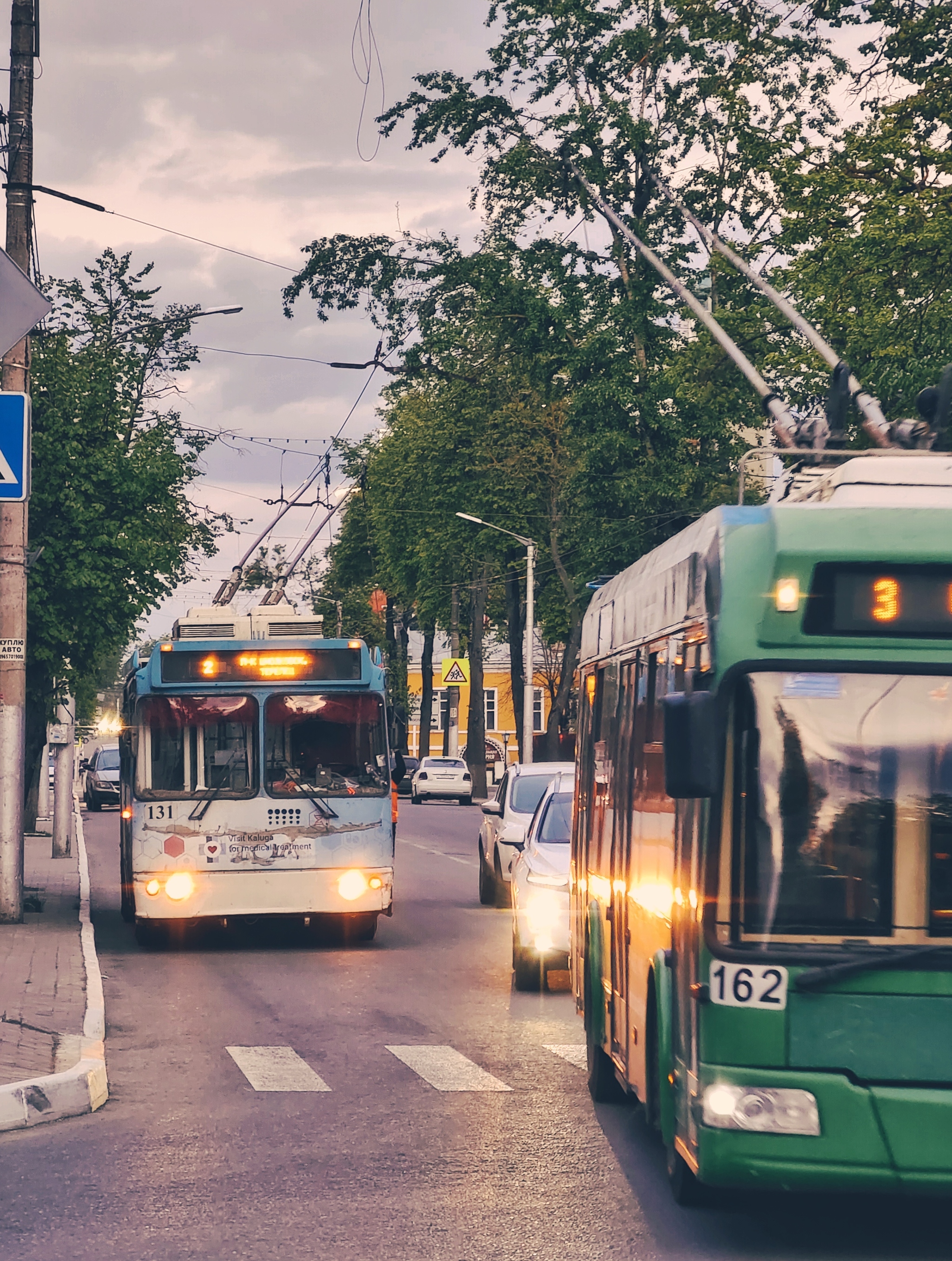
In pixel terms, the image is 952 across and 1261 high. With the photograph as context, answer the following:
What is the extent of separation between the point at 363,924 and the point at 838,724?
1147 centimetres

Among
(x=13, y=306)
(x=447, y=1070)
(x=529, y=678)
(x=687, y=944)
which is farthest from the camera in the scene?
(x=529, y=678)

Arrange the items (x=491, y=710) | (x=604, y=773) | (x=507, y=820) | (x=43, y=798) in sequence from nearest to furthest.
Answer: (x=604, y=773) → (x=507, y=820) → (x=43, y=798) → (x=491, y=710)

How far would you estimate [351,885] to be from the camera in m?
16.0

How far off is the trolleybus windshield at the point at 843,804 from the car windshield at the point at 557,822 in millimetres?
7815

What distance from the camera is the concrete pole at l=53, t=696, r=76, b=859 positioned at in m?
29.0

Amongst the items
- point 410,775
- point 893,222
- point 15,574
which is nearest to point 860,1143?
point 15,574

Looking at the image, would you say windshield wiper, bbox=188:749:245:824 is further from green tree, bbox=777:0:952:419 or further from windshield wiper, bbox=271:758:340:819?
green tree, bbox=777:0:952:419

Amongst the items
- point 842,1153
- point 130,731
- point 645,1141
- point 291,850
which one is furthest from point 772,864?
point 130,731

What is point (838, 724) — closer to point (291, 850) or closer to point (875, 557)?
point (875, 557)

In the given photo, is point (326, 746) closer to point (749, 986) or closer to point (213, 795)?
point (213, 795)

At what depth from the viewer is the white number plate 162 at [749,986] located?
580cm

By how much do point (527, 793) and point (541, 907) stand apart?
6.79 m

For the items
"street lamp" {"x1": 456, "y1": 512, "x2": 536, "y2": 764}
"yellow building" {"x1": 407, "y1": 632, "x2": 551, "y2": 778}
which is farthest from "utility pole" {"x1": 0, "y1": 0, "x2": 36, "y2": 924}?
"yellow building" {"x1": 407, "y1": 632, "x2": 551, "y2": 778}

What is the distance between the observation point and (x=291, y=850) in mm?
15859
